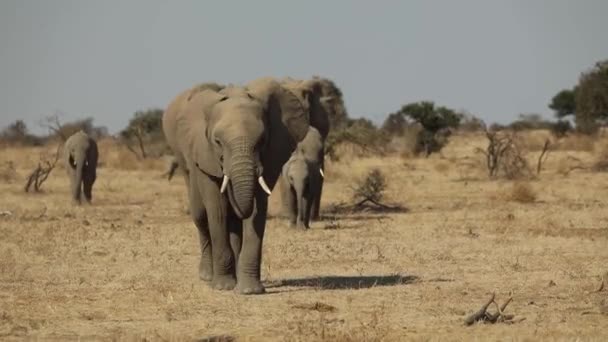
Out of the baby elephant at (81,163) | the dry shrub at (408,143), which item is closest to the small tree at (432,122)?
the dry shrub at (408,143)

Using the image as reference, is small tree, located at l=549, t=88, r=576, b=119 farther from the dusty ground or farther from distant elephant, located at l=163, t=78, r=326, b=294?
distant elephant, located at l=163, t=78, r=326, b=294

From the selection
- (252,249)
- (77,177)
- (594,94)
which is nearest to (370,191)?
(77,177)

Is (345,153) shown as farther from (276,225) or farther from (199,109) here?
(199,109)

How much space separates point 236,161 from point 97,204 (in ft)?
59.8

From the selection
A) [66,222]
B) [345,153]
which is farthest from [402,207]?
[345,153]

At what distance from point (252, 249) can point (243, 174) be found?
1048 mm

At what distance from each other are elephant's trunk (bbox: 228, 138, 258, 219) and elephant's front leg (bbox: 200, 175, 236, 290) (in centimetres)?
78

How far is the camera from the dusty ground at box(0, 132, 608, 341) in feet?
35.9

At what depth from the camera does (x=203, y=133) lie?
13453 mm

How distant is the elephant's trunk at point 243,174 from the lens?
1234cm

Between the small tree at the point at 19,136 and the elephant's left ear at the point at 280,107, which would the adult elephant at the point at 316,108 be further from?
the small tree at the point at 19,136

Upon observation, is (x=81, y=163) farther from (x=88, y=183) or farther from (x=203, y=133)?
(x=203, y=133)

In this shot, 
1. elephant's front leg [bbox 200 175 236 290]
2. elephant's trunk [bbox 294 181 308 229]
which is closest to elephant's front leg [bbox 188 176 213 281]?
elephant's front leg [bbox 200 175 236 290]

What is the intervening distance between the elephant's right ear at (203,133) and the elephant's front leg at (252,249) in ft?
1.68
